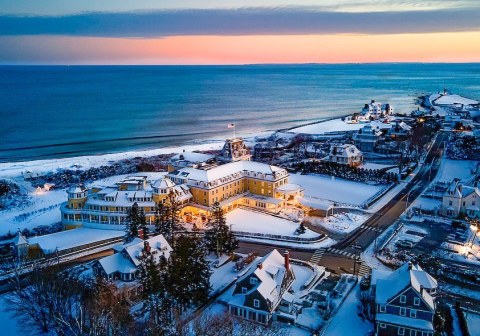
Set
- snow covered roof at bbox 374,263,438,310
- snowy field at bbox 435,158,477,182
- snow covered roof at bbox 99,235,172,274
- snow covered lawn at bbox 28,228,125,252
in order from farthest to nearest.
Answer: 1. snowy field at bbox 435,158,477,182
2. snow covered lawn at bbox 28,228,125,252
3. snow covered roof at bbox 99,235,172,274
4. snow covered roof at bbox 374,263,438,310

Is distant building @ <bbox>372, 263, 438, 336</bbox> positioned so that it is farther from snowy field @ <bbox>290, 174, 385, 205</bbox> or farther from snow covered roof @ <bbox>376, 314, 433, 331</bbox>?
snowy field @ <bbox>290, 174, 385, 205</bbox>

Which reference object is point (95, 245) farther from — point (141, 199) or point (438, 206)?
point (438, 206)

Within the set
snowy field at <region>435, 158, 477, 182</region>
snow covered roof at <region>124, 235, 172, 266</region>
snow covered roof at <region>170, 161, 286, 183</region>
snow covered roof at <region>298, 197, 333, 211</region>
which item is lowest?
snowy field at <region>435, 158, 477, 182</region>

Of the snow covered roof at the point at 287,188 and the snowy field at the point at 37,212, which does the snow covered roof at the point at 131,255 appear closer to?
the snowy field at the point at 37,212

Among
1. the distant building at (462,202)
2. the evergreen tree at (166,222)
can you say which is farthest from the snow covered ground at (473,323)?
the evergreen tree at (166,222)

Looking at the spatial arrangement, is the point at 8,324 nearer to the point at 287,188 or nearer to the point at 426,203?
the point at 287,188

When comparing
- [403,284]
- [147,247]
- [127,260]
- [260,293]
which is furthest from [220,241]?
[403,284]

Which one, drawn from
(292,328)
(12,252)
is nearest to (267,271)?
(292,328)

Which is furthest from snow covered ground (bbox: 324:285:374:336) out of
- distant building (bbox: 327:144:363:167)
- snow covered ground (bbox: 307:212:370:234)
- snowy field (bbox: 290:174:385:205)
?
distant building (bbox: 327:144:363:167)
